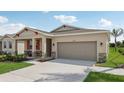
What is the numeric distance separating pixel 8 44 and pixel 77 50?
11894 mm

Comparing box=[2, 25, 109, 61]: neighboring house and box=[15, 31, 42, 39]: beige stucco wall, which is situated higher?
box=[15, 31, 42, 39]: beige stucco wall

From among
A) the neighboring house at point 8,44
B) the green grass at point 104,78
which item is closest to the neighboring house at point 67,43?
the neighboring house at point 8,44

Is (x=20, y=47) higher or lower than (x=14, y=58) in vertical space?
higher

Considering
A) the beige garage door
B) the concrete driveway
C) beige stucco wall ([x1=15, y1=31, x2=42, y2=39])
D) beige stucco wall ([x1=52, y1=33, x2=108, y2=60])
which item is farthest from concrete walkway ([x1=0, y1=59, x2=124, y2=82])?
beige stucco wall ([x1=15, y1=31, x2=42, y2=39])

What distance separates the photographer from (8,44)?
22.0 m

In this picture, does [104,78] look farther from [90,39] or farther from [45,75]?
[90,39]

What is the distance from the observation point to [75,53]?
15.6m

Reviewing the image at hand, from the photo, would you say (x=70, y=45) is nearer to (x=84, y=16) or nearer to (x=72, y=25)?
(x=84, y=16)

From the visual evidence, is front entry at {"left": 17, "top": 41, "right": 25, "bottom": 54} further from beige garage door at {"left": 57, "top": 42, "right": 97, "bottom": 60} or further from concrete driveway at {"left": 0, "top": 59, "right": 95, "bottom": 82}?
concrete driveway at {"left": 0, "top": 59, "right": 95, "bottom": 82}

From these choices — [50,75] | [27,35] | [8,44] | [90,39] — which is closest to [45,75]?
[50,75]

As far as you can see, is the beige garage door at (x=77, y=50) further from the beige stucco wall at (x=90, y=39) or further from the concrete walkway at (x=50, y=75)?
the concrete walkway at (x=50, y=75)

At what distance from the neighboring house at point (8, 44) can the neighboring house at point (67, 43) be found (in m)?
0.43

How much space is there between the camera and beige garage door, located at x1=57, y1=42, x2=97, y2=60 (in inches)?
577

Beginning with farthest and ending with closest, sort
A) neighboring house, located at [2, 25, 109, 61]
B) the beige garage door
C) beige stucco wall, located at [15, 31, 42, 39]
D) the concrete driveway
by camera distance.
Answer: beige stucco wall, located at [15, 31, 42, 39] → the beige garage door → neighboring house, located at [2, 25, 109, 61] → the concrete driveway
